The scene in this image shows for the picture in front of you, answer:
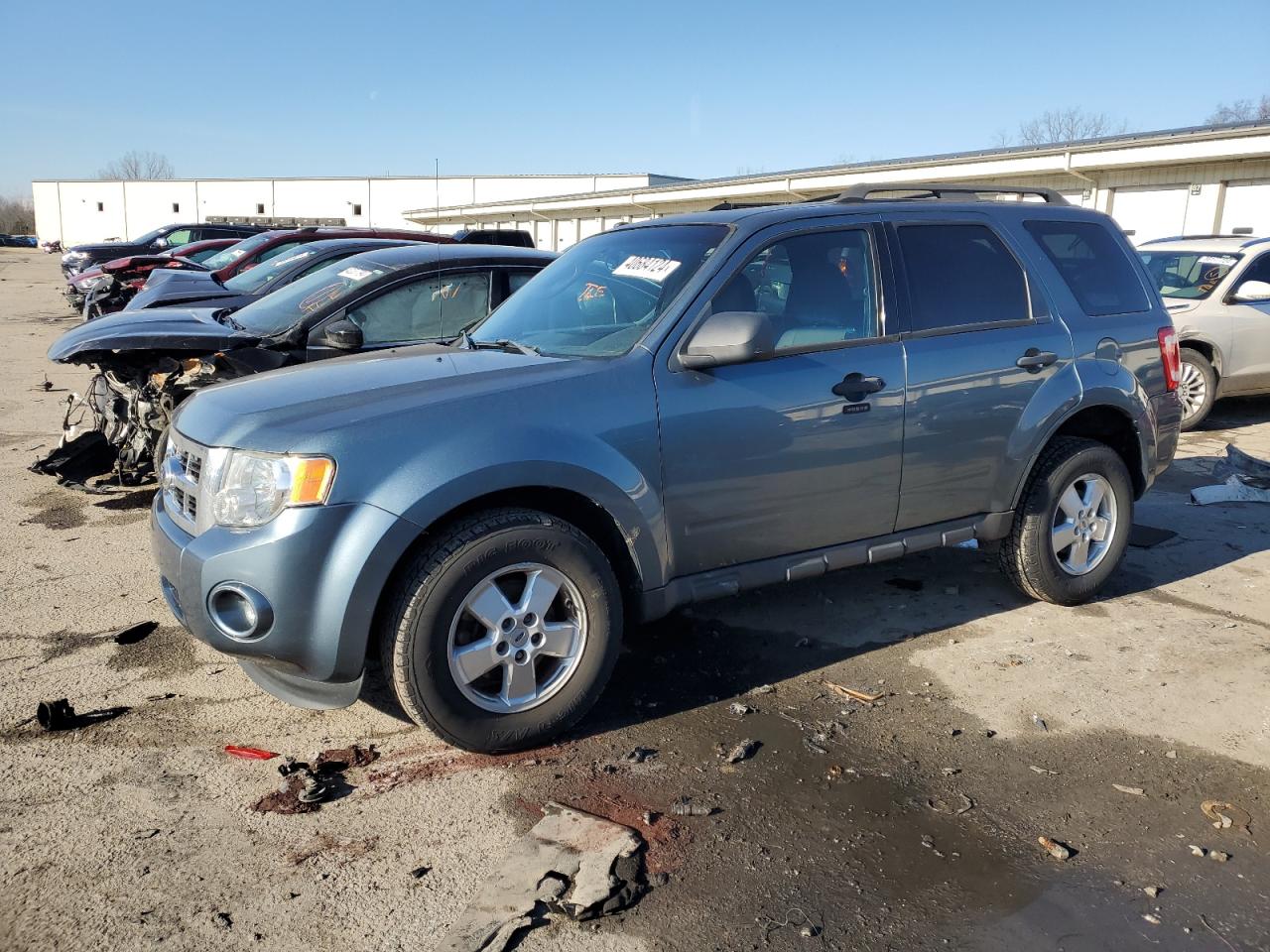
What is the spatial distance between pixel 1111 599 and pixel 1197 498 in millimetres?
2511

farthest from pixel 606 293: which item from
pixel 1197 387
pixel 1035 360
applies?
pixel 1197 387

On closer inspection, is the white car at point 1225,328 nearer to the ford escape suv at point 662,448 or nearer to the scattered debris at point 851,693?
the ford escape suv at point 662,448

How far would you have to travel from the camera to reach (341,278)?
7051 mm

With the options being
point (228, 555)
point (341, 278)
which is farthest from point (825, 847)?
point (341, 278)

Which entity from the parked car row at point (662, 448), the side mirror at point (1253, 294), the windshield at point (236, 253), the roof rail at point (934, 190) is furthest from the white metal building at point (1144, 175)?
the parked car row at point (662, 448)

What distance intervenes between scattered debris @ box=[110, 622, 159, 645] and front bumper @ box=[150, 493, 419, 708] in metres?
1.48

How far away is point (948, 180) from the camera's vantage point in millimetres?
22078

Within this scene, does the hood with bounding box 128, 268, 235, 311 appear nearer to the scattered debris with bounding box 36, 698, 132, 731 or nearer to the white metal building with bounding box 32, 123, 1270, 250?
the white metal building with bounding box 32, 123, 1270, 250

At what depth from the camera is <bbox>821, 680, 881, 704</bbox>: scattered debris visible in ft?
13.4

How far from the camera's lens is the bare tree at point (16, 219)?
114m

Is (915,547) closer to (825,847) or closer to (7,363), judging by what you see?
(825,847)

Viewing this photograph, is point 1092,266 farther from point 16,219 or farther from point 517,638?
point 16,219

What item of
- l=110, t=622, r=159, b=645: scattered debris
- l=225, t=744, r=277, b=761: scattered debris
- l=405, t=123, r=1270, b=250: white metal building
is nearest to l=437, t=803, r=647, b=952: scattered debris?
l=225, t=744, r=277, b=761: scattered debris

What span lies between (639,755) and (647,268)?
2.03 m
